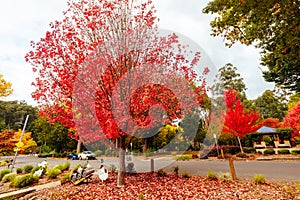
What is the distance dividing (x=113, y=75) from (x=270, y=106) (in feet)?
126

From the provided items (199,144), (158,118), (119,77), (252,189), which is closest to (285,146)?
(199,144)

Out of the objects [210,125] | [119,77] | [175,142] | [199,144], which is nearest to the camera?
[119,77]

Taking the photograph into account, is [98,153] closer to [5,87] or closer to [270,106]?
[5,87]

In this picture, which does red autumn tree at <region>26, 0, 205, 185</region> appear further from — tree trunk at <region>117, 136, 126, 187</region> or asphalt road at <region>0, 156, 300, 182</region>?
asphalt road at <region>0, 156, 300, 182</region>

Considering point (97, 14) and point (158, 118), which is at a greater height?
point (97, 14)

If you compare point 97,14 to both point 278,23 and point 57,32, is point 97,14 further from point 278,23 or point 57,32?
point 278,23

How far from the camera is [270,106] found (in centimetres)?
3409

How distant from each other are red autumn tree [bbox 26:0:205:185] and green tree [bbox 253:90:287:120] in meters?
34.8

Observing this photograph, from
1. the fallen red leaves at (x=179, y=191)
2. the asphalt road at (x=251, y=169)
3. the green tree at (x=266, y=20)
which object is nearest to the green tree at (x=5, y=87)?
the asphalt road at (x=251, y=169)

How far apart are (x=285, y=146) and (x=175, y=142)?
13.2 meters

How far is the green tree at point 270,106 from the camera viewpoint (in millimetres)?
33478

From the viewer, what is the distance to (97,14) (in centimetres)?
508

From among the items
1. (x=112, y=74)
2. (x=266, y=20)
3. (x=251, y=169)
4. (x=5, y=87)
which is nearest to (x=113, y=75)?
(x=112, y=74)

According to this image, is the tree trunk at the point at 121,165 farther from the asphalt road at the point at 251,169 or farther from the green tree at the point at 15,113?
the green tree at the point at 15,113
